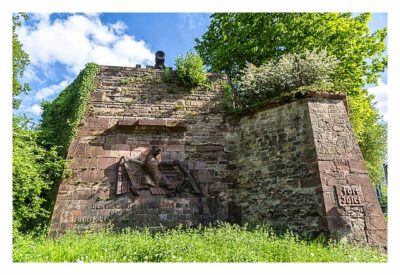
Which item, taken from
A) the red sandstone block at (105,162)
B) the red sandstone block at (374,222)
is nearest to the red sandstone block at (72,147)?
the red sandstone block at (105,162)

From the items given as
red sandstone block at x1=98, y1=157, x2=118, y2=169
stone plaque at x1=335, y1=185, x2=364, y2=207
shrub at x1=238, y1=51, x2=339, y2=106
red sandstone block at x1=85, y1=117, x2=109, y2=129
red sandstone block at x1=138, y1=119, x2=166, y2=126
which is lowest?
stone plaque at x1=335, y1=185, x2=364, y2=207

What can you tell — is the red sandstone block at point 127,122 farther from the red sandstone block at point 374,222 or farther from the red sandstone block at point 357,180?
the red sandstone block at point 374,222

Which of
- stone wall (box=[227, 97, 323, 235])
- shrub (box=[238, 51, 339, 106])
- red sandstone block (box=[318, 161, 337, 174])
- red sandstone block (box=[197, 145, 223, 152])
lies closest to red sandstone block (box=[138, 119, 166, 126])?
red sandstone block (box=[197, 145, 223, 152])

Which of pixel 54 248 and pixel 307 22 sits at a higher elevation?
pixel 307 22

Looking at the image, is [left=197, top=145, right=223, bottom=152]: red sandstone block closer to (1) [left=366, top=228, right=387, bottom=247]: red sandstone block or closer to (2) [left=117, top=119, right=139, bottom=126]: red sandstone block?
→ (2) [left=117, top=119, right=139, bottom=126]: red sandstone block

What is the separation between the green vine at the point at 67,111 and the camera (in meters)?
9.36

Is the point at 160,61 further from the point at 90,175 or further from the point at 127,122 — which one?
the point at 90,175

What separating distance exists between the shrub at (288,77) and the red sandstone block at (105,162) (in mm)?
4279

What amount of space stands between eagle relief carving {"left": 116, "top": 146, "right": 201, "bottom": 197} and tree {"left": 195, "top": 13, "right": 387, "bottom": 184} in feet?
19.9

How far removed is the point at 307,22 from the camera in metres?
13.2

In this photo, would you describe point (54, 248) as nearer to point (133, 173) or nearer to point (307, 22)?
point (133, 173)

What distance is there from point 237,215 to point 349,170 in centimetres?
307

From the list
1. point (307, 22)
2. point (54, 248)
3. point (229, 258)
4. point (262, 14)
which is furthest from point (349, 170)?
point (262, 14)

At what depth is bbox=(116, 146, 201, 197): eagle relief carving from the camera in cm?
876
